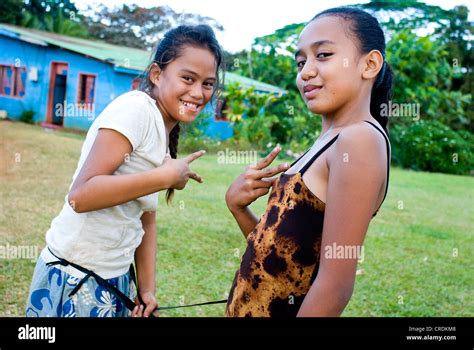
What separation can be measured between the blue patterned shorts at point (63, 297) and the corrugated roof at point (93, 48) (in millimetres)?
6222

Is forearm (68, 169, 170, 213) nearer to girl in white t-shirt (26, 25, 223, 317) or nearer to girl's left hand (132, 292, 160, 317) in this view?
girl in white t-shirt (26, 25, 223, 317)

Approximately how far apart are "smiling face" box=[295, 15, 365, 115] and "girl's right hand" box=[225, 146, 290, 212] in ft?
0.47

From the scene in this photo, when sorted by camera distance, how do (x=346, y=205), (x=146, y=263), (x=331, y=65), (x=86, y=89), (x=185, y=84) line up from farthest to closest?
1. (x=86, y=89)
2. (x=146, y=263)
3. (x=185, y=84)
4. (x=331, y=65)
5. (x=346, y=205)

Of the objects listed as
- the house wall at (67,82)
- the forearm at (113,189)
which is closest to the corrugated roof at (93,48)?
the house wall at (67,82)

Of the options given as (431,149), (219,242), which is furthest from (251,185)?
(431,149)

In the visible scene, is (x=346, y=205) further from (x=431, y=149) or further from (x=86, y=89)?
(x=431, y=149)

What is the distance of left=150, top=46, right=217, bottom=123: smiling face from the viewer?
1.29m

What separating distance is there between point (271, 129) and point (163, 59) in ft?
25.3

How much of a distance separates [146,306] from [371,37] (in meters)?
0.79

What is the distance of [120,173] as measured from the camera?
3.92 feet

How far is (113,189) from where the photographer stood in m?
1.12
